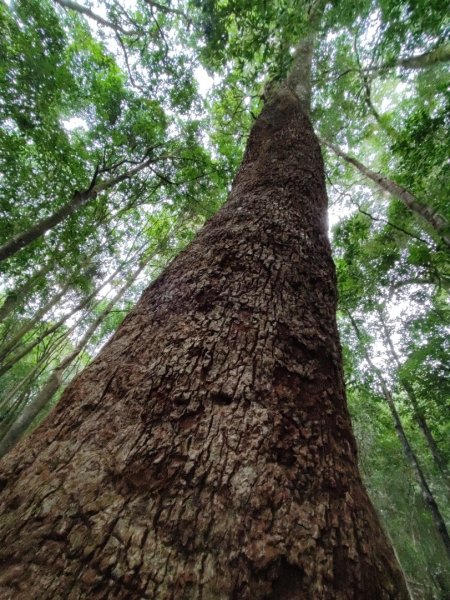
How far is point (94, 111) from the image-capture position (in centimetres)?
912

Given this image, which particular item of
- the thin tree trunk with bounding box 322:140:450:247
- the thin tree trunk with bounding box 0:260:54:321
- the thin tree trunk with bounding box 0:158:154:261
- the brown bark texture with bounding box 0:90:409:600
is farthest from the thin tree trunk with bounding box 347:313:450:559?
the thin tree trunk with bounding box 0:260:54:321

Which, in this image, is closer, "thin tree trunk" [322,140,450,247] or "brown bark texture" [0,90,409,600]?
"brown bark texture" [0,90,409,600]

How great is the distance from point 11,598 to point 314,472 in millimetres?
781

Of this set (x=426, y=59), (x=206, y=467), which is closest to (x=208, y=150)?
(x=426, y=59)

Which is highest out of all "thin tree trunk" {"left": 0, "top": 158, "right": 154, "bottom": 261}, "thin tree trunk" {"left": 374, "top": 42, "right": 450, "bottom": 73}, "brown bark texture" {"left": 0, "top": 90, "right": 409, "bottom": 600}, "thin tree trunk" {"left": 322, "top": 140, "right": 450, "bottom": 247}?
"thin tree trunk" {"left": 374, "top": 42, "right": 450, "bottom": 73}

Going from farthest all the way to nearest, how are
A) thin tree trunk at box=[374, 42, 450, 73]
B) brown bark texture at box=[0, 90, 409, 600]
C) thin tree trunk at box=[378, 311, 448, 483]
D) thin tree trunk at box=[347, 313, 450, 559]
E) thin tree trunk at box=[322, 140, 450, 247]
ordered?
thin tree trunk at box=[378, 311, 448, 483], thin tree trunk at box=[347, 313, 450, 559], thin tree trunk at box=[374, 42, 450, 73], thin tree trunk at box=[322, 140, 450, 247], brown bark texture at box=[0, 90, 409, 600]

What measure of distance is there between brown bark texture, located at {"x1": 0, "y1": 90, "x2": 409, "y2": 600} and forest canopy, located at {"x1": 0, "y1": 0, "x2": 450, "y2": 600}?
4260mm

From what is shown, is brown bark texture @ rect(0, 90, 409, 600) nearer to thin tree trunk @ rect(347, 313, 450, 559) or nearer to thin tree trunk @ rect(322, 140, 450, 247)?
thin tree trunk @ rect(322, 140, 450, 247)

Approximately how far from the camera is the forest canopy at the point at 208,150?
526cm

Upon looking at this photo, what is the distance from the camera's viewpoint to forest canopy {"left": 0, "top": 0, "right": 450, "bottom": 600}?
526cm

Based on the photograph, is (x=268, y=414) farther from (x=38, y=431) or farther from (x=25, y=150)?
(x=25, y=150)

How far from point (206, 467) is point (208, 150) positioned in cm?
1060

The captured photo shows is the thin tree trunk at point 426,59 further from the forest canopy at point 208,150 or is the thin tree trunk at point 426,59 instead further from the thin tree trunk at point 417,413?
the thin tree trunk at point 417,413

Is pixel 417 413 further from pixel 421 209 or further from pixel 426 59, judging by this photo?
pixel 426 59
